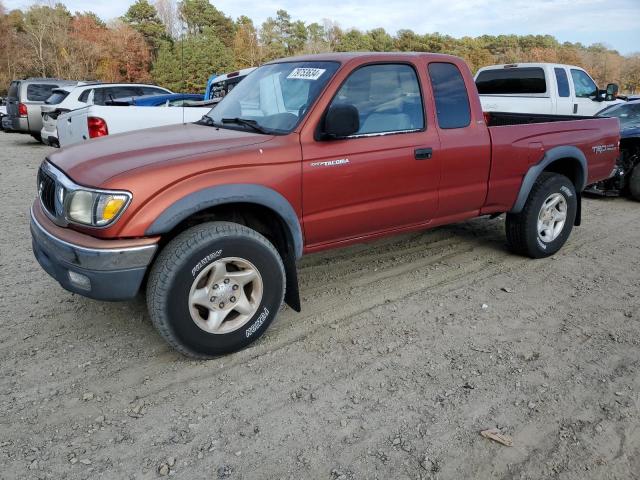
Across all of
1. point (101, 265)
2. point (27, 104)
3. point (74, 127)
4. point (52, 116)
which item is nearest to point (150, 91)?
point (52, 116)

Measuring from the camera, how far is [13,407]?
107 inches

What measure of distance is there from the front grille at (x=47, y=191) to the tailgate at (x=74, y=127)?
164 inches

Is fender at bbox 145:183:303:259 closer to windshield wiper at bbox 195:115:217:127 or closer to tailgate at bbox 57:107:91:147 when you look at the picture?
windshield wiper at bbox 195:115:217:127

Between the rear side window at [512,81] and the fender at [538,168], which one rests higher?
the rear side window at [512,81]

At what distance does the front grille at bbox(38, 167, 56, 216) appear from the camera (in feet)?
10.2

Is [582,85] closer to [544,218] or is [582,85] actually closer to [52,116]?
[544,218]

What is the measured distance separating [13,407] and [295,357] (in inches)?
62.3

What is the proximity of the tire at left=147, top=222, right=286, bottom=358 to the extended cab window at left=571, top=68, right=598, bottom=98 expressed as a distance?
32.3 ft

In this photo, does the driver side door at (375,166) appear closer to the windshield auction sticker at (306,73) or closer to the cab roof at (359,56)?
the cab roof at (359,56)

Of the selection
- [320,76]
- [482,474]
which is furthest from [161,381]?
[320,76]

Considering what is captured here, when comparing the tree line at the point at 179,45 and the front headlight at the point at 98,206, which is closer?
the front headlight at the point at 98,206

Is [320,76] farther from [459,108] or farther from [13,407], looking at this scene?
[13,407]

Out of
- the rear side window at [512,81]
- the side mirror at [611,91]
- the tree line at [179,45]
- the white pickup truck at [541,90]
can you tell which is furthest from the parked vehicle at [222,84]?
the tree line at [179,45]

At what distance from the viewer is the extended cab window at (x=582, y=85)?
10672mm
